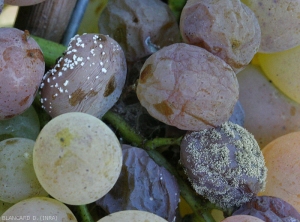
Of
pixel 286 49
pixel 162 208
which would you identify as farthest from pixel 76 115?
pixel 286 49

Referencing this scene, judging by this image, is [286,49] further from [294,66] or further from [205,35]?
[205,35]

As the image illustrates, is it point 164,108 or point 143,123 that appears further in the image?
point 143,123

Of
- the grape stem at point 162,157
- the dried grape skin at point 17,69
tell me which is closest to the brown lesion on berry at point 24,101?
the dried grape skin at point 17,69

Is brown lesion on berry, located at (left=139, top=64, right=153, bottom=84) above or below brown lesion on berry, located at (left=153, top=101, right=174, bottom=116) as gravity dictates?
above

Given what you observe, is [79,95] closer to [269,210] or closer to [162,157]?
[162,157]

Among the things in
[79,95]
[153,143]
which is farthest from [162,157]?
[79,95]

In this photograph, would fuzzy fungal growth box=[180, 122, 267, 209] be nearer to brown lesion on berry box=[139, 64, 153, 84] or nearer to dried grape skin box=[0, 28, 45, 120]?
brown lesion on berry box=[139, 64, 153, 84]

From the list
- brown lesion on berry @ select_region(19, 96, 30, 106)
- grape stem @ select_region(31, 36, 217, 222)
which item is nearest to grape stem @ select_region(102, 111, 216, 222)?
grape stem @ select_region(31, 36, 217, 222)
